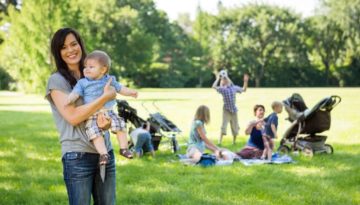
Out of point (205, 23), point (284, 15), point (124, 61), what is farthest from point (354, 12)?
point (124, 61)

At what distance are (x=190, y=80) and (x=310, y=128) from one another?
4855 cm

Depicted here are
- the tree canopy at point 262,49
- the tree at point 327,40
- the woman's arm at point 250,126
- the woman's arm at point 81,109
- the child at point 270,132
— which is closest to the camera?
the woman's arm at point 81,109

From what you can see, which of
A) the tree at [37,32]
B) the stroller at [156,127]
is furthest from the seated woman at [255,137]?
the tree at [37,32]

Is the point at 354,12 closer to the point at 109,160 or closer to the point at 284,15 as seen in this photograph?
the point at 284,15

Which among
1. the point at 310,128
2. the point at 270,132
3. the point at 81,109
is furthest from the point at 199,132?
the point at 81,109

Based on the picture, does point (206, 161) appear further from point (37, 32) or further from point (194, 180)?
point (37, 32)

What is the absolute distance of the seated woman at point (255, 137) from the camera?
8789 millimetres

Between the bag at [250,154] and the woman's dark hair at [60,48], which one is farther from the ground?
the woman's dark hair at [60,48]

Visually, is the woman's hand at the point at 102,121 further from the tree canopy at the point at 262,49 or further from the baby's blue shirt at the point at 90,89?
the tree canopy at the point at 262,49

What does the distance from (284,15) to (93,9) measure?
23814mm

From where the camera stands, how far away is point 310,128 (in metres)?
9.31

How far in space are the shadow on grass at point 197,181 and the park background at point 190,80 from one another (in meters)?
0.02

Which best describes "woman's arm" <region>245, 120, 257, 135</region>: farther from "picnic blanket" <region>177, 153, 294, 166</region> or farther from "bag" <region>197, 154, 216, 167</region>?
"bag" <region>197, 154, 216, 167</region>

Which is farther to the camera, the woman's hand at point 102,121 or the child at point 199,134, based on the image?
the child at point 199,134
